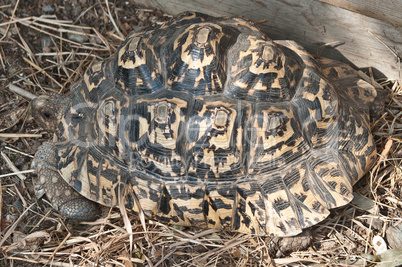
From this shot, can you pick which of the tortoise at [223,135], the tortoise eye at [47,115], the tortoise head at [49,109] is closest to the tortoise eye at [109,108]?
the tortoise at [223,135]

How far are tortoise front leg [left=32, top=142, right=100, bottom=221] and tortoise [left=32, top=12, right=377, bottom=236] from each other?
232 mm

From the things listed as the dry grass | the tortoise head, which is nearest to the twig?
the dry grass

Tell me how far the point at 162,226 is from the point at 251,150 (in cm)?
100

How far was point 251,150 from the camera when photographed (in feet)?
10.2

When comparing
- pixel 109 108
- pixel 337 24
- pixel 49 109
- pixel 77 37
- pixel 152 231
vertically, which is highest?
pixel 337 24

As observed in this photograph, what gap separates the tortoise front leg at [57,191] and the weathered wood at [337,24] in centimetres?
202

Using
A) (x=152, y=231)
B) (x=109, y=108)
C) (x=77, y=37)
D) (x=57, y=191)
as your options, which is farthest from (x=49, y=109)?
(x=152, y=231)

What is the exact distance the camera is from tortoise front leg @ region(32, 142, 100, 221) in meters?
3.52

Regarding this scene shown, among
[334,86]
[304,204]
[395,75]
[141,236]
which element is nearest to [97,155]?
[141,236]

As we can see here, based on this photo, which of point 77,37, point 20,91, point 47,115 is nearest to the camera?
point 47,115

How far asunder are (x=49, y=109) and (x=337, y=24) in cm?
267

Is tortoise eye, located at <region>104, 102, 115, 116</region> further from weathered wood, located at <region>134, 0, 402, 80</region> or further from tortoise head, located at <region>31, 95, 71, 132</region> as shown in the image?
weathered wood, located at <region>134, 0, 402, 80</region>

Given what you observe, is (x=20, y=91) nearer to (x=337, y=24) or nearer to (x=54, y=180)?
(x=54, y=180)

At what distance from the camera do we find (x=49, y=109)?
384cm
